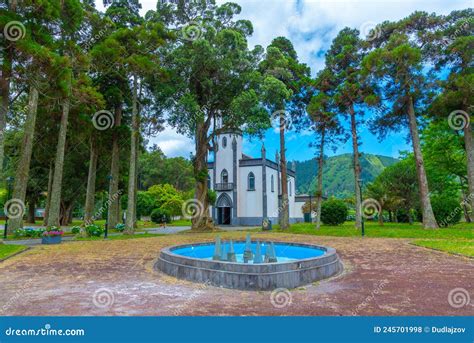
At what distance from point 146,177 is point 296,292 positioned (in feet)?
178

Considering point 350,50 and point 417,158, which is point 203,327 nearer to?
point 417,158

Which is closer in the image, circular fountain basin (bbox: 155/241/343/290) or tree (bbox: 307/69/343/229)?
circular fountain basin (bbox: 155/241/343/290)

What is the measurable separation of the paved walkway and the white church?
2681 cm

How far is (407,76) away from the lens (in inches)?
835

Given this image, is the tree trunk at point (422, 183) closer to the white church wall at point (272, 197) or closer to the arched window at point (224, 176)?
the white church wall at point (272, 197)

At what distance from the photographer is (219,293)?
606 cm

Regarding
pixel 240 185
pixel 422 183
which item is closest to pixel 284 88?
pixel 422 183

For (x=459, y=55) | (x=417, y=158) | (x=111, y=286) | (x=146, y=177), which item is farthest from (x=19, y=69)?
(x=146, y=177)

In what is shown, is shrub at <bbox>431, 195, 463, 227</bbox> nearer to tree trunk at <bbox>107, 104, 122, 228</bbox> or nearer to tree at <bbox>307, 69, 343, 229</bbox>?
tree at <bbox>307, 69, 343, 229</bbox>

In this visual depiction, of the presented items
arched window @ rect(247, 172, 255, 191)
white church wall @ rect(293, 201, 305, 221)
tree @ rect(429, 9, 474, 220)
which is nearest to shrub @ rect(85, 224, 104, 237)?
arched window @ rect(247, 172, 255, 191)

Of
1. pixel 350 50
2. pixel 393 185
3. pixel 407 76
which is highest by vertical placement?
pixel 350 50

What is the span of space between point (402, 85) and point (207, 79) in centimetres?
1415

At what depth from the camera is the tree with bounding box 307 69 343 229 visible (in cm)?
2438

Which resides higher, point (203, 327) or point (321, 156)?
point (321, 156)
